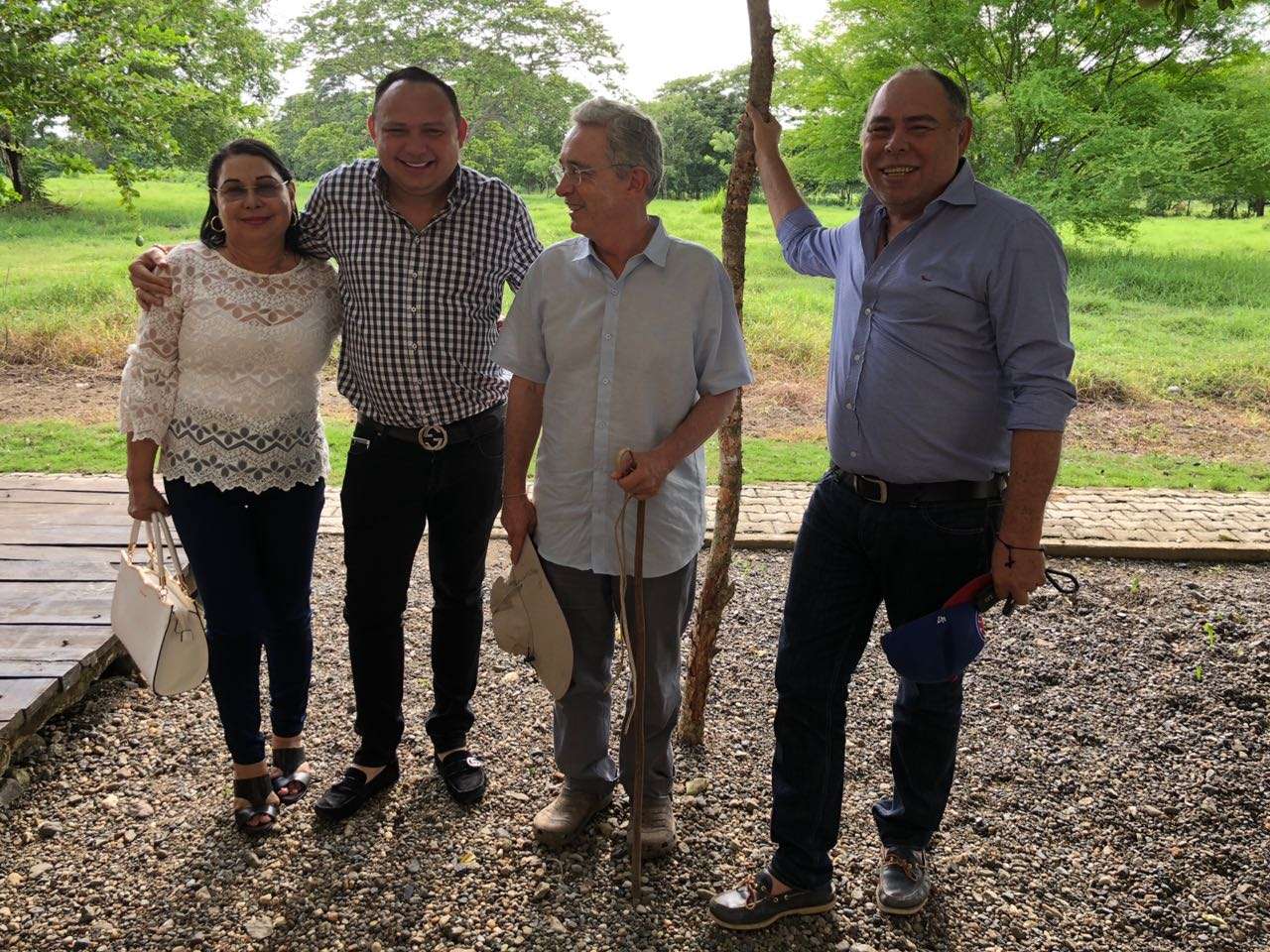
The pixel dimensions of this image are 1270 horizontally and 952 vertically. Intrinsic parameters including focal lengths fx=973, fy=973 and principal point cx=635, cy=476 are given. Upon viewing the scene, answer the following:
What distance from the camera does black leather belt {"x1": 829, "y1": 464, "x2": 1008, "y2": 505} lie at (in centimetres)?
229

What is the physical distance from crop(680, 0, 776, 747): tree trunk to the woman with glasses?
4.03ft

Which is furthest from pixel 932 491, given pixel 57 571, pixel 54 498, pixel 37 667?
pixel 54 498

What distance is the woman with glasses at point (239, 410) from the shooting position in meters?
2.57

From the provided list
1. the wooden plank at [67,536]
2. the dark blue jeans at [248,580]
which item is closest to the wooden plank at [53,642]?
the wooden plank at [67,536]

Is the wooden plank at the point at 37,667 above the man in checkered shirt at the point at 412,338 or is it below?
below

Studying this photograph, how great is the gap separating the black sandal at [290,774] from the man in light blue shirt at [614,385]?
110 cm

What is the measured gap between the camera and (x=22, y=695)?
324 centimetres

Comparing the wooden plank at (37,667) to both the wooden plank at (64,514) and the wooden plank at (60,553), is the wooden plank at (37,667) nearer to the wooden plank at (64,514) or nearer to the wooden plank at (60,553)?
the wooden plank at (60,553)

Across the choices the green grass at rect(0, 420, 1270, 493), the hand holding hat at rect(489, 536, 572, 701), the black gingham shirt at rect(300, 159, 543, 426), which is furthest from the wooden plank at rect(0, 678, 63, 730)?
the green grass at rect(0, 420, 1270, 493)

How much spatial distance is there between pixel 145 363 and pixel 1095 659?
12.6 ft

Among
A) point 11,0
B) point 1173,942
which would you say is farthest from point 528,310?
point 11,0

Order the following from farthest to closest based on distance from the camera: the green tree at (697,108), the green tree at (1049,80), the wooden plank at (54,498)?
the green tree at (1049,80) < the green tree at (697,108) < the wooden plank at (54,498)

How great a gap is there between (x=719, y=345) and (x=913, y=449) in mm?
541

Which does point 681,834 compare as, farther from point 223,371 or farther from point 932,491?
point 223,371
